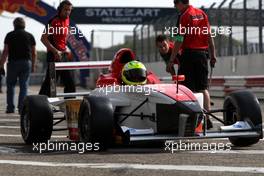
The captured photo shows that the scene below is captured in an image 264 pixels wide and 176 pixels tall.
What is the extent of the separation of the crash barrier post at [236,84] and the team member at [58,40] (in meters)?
9.71

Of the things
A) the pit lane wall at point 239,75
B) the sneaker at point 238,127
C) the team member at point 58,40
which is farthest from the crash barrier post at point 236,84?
the sneaker at point 238,127

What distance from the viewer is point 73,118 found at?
28.4 ft

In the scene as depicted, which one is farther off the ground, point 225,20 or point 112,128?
point 225,20

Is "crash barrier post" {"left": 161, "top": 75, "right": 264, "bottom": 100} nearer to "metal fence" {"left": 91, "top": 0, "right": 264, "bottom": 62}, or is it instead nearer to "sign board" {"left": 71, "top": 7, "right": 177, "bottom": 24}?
"metal fence" {"left": 91, "top": 0, "right": 264, "bottom": 62}

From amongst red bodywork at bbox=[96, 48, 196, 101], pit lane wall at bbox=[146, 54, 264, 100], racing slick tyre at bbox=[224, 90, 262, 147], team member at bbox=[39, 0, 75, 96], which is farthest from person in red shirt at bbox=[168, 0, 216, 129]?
pit lane wall at bbox=[146, 54, 264, 100]

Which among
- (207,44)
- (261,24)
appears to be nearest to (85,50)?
(261,24)

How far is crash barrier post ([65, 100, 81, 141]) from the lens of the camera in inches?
336

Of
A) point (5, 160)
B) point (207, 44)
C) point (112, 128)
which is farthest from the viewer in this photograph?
point (207, 44)

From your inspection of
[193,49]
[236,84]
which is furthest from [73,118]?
[236,84]

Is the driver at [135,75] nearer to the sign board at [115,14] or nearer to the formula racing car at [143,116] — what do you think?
the formula racing car at [143,116]

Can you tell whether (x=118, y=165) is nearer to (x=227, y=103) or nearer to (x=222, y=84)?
(x=227, y=103)

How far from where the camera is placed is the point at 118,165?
6430mm

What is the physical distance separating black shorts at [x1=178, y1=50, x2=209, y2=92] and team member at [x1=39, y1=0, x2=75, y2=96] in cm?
218

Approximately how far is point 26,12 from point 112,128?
3164cm
